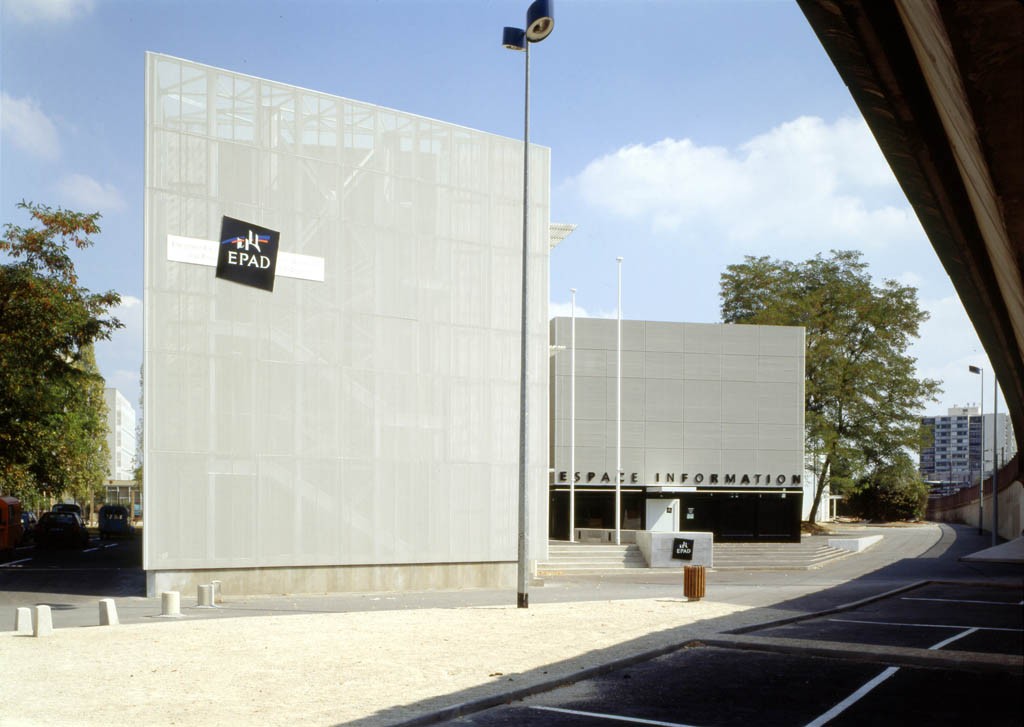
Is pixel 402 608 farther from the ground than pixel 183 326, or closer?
closer

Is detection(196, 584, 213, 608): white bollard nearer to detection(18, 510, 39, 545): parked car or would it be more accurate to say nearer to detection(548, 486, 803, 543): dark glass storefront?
detection(548, 486, 803, 543): dark glass storefront

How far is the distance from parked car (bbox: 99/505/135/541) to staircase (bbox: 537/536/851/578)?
3292 cm

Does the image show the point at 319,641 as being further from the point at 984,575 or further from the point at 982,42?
the point at 984,575

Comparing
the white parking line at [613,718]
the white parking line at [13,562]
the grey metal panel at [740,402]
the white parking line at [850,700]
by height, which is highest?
the grey metal panel at [740,402]

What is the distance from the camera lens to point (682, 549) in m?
38.5

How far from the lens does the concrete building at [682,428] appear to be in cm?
4738

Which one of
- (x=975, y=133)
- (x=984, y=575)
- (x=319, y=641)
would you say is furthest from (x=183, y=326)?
(x=984, y=575)

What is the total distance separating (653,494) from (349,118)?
2693 centimetres

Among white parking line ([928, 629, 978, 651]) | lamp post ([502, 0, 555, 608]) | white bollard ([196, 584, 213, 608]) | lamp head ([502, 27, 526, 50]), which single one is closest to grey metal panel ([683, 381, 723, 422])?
lamp post ([502, 0, 555, 608])

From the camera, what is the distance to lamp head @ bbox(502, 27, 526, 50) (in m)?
22.8

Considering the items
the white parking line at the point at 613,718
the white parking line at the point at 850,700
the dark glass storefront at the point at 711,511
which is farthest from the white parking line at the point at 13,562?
the white parking line at the point at 850,700

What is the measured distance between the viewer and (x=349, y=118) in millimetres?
27766

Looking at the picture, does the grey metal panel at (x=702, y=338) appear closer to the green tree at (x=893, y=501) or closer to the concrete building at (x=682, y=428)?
the concrete building at (x=682, y=428)

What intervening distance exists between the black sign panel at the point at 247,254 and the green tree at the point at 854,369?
4209cm
